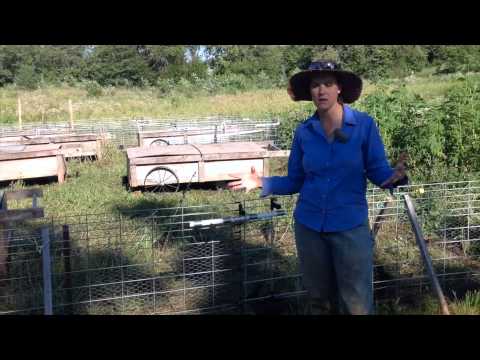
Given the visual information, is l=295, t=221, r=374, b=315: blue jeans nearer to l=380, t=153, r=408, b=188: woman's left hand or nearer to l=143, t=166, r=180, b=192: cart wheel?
l=380, t=153, r=408, b=188: woman's left hand

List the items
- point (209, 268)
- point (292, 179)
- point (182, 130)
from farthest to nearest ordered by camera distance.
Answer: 1. point (182, 130)
2. point (209, 268)
3. point (292, 179)

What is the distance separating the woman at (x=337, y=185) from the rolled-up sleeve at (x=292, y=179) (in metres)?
0.05

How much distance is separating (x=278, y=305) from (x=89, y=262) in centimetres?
179

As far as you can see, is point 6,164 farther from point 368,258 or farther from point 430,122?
point 368,258

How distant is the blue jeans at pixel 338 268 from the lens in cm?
284

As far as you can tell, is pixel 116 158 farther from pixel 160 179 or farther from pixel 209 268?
pixel 209 268

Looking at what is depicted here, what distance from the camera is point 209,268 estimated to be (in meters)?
5.16

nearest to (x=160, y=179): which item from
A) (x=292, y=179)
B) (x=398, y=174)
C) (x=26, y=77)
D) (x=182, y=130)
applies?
(x=182, y=130)

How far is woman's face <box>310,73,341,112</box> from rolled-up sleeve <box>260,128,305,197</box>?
0.28 m

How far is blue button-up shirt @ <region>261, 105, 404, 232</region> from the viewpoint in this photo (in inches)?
111

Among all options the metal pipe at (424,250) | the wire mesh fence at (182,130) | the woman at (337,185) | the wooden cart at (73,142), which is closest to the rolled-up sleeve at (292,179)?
the woman at (337,185)

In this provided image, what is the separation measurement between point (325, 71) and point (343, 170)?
507 mm

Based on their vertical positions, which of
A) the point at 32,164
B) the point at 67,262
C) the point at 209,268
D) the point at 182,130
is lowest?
the point at 209,268

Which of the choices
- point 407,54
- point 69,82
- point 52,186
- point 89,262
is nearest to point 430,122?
point 89,262
